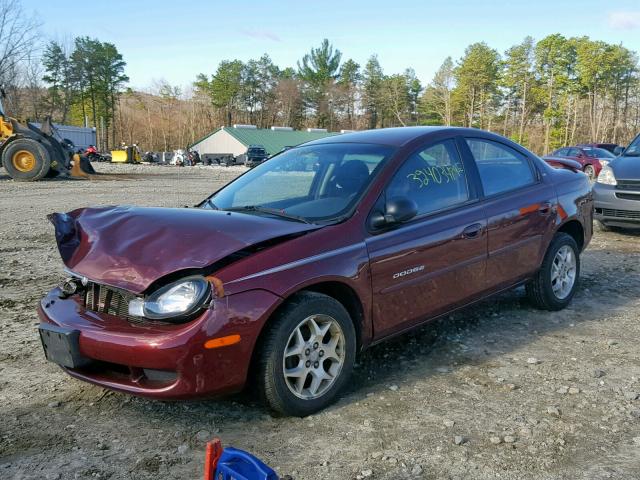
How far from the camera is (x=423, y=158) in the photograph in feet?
13.1

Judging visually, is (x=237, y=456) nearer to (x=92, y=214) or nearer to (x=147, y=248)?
(x=147, y=248)

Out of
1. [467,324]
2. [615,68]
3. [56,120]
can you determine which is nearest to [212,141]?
[56,120]

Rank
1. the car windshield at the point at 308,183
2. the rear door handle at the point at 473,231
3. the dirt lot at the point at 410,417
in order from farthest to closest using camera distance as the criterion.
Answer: the rear door handle at the point at 473,231, the car windshield at the point at 308,183, the dirt lot at the point at 410,417

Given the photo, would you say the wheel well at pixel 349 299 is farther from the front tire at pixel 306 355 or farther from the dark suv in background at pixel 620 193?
the dark suv in background at pixel 620 193

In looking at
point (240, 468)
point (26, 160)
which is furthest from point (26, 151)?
point (240, 468)

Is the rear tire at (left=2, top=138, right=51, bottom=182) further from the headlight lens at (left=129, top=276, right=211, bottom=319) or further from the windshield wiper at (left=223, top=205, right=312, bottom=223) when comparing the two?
the headlight lens at (left=129, top=276, right=211, bottom=319)

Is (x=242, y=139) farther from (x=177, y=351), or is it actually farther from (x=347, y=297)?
(x=177, y=351)

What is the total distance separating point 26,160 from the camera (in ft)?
64.0

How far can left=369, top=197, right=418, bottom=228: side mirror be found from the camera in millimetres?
3434

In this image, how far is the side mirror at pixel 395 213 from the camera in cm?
343

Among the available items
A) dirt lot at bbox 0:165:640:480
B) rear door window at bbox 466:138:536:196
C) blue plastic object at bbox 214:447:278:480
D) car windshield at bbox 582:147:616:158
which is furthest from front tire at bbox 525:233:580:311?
car windshield at bbox 582:147:616:158

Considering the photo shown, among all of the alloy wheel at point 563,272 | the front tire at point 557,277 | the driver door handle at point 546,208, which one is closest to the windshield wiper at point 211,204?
the driver door handle at point 546,208

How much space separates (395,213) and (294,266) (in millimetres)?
770

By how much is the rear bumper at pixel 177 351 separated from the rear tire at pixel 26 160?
18576 mm
